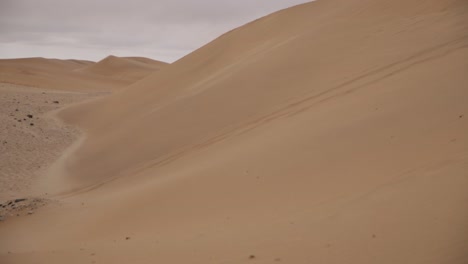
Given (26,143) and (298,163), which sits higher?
(26,143)

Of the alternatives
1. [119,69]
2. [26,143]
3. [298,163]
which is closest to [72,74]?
[119,69]

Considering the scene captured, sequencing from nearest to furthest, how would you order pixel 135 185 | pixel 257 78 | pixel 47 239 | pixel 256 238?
pixel 256 238
pixel 47 239
pixel 135 185
pixel 257 78

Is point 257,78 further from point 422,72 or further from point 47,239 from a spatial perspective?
point 47,239

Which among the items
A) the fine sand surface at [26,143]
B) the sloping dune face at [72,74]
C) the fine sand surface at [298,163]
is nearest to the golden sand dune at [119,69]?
the sloping dune face at [72,74]

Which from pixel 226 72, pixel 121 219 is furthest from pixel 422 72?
pixel 226 72

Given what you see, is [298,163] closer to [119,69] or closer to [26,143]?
[26,143]

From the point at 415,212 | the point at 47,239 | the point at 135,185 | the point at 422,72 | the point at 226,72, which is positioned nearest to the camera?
the point at 415,212

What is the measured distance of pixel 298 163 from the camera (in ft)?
20.0

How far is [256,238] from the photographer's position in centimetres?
421

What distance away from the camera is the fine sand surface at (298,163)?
3.84 metres

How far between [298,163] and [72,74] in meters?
55.4

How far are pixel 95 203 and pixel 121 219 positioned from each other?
5.18ft

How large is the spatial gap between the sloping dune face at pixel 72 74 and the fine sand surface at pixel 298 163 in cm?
2945

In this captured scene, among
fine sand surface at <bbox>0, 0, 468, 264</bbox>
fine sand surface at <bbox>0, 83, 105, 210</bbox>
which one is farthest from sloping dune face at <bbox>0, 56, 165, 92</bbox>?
fine sand surface at <bbox>0, 0, 468, 264</bbox>
